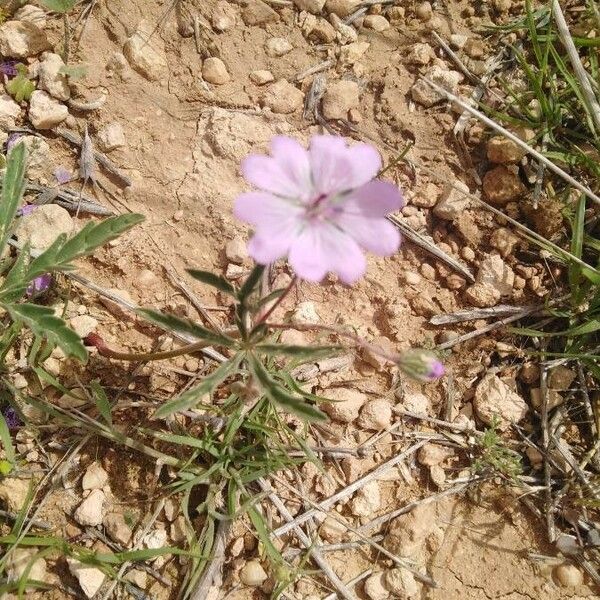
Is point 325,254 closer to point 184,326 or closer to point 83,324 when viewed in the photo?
point 184,326

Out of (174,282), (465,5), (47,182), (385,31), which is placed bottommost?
(174,282)

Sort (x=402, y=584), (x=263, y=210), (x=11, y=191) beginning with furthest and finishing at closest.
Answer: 1. (x=402, y=584)
2. (x=11, y=191)
3. (x=263, y=210)

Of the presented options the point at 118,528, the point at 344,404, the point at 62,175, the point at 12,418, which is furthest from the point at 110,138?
the point at 118,528

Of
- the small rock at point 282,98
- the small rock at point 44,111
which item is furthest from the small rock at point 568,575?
the small rock at point 44,111

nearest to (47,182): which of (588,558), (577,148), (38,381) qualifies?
(38,381)

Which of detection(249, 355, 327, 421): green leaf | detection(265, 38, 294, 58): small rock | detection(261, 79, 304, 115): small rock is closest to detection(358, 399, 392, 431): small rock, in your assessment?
detection(249, 355, 327, 421): green leaf

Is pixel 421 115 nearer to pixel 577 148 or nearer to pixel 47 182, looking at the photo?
pixel 577 148
